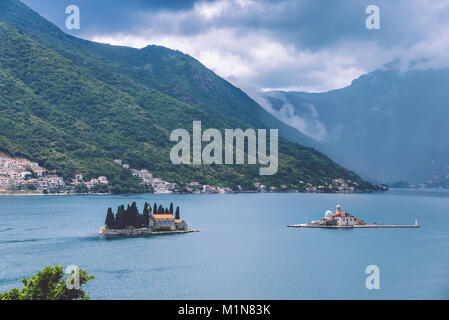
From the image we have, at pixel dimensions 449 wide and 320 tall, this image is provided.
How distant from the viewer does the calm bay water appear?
5509 cm

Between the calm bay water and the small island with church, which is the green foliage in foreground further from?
the small island with church

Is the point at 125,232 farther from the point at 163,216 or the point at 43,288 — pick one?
the point at 43,288

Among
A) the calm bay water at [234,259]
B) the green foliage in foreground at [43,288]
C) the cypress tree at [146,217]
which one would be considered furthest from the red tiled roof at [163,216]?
the green foliage in foreground at [43,288]

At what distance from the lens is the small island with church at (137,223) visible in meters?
91.4

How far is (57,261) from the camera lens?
222 ft

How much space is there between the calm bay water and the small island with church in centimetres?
366

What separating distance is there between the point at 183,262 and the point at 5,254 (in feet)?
86.1

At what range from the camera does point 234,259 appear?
241 feet

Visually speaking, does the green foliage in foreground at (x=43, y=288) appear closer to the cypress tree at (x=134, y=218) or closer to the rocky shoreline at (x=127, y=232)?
the rocky shoreline at (x=127, y=232)

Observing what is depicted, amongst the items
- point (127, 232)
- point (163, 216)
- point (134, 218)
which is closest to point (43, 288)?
point (127, 232)

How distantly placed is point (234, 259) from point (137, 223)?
27.6m

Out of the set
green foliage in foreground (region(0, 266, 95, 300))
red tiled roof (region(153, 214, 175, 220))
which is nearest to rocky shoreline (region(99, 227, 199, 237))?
red tiled roof (region(153, 214, 175, 220))

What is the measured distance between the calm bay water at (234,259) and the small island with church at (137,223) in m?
3.66
